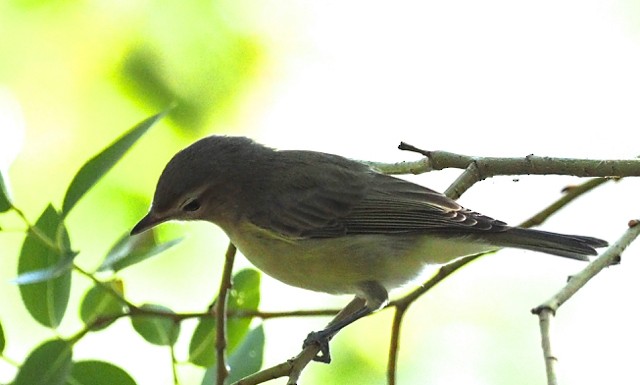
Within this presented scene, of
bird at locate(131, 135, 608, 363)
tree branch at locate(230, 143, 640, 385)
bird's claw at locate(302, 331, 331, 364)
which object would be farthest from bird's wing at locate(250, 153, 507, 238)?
bird's claw at locate(302, 331, 331, 364)

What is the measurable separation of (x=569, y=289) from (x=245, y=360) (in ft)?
3.56

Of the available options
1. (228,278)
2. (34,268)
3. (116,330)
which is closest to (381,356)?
(116,330)

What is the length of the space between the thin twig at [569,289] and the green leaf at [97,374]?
1.24 meters

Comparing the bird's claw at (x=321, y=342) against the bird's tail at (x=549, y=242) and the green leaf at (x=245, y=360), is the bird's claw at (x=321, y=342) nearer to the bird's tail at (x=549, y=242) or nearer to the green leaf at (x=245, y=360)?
the green leaf at (x=245, y=360)

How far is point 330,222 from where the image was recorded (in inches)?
135

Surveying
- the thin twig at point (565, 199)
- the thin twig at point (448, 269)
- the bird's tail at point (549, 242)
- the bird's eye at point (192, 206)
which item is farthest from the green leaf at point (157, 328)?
the thin twig at point (565, 199)

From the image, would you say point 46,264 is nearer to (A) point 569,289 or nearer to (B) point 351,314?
(B) point 351,314

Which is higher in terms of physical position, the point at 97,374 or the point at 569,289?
the point at 569,289

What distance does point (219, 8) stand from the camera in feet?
16.9

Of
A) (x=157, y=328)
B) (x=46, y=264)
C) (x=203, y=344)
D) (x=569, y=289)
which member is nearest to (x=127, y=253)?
(x=46, y=264)

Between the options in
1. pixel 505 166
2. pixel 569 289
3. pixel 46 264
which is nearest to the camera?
pixel 569 289

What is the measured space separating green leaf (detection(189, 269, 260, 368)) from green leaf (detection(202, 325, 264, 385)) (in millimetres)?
75

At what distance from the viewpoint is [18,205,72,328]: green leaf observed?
2664 mm

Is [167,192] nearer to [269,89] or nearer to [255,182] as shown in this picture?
[255,182]
